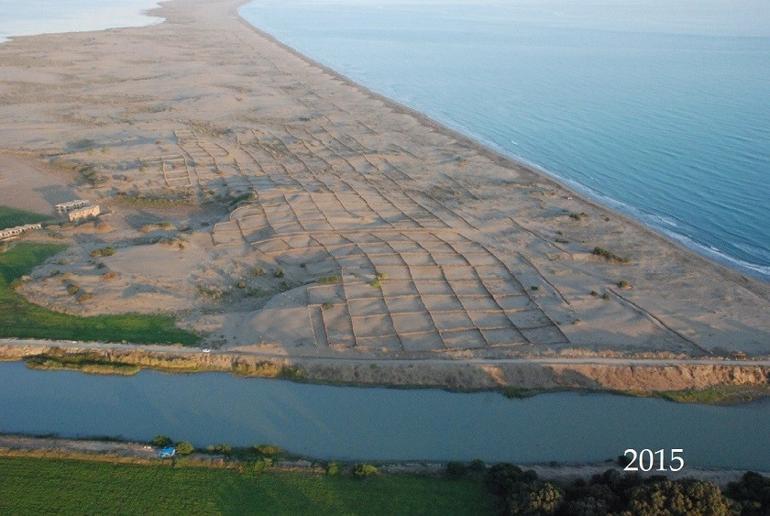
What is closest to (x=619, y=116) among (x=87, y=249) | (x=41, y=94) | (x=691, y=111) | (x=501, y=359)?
(x=691, y=111)

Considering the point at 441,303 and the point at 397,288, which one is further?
the point at 397,288

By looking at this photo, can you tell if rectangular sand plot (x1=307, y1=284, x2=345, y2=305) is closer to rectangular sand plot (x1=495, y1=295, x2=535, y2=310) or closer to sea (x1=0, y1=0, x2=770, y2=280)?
rectangular sand plot (x1=495, y1=295, x2=535, y2=310)

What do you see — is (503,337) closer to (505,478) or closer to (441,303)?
(441,303)

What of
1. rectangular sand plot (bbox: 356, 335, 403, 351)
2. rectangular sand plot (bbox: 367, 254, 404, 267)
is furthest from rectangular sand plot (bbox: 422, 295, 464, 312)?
rectangular sand plot (bbox: 367, 254, 404, 267)

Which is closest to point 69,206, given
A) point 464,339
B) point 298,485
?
point 464,339

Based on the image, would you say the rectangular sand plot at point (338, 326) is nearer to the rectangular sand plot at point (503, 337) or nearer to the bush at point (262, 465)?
the rectangular sand plot at point (503, 337)

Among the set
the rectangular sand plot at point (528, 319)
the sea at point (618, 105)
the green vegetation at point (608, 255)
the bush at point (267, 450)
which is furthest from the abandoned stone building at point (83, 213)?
the sea at point (618, 105)

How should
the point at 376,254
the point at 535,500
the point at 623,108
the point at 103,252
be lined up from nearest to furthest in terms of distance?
the point at 535,500 → the point at 376,254 → the point at 103,252 → the point at 623,108
